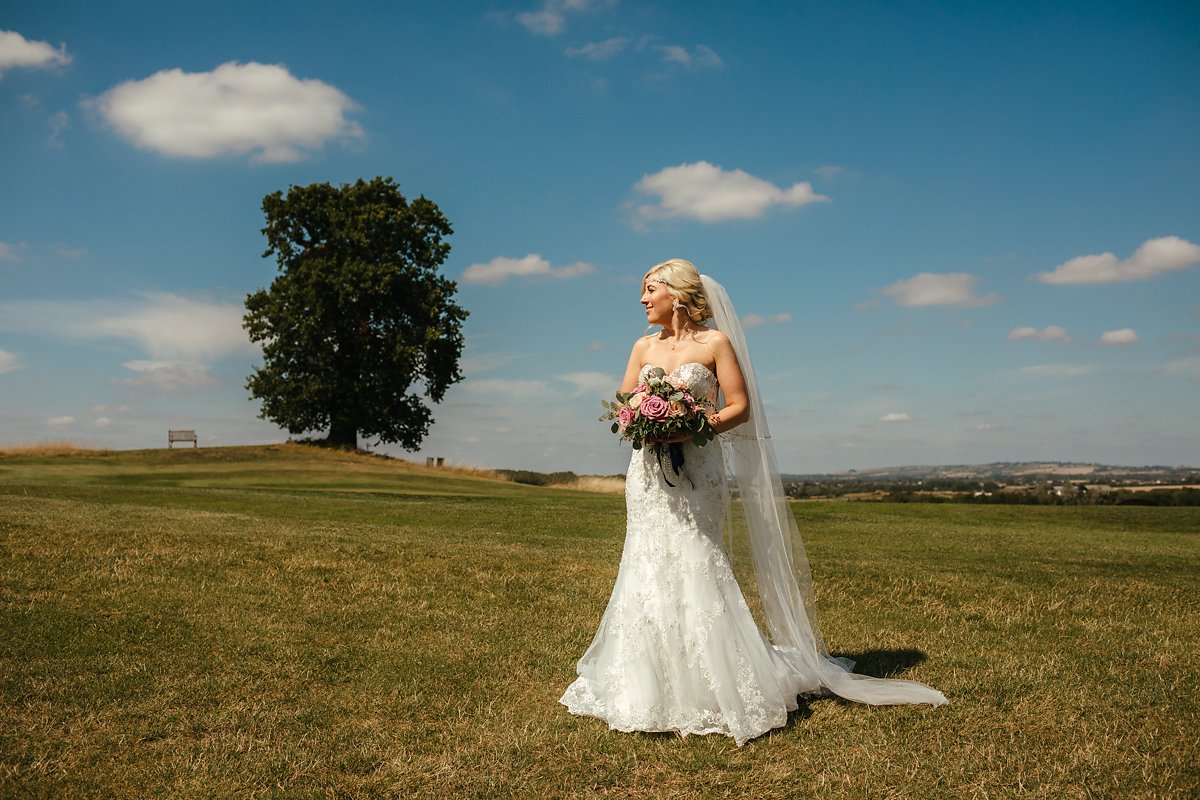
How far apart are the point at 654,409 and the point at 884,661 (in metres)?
4.24

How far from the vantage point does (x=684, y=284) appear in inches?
292

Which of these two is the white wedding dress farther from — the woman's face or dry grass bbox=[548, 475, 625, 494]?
dry grass bbox=[548, 475, 625, 494]

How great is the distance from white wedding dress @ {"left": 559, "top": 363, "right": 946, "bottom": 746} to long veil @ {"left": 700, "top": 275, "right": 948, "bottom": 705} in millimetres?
227

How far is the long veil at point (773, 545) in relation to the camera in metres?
7.74

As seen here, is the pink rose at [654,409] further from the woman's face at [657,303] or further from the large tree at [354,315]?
the large tree at [354,315]

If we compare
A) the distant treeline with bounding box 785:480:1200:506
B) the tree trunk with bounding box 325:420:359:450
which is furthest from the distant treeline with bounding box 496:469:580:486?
the distant treeline with bounding box 785:480:1200:506

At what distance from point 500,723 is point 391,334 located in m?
41.8

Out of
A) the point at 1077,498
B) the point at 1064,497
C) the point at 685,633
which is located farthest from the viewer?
Answer: the point at 1064,497

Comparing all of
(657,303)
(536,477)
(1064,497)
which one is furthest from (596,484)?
(657,303)

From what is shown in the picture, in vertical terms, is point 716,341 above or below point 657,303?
below

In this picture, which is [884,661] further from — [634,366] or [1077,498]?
[1077,498]

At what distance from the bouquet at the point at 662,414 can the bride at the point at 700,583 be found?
0.37 feet

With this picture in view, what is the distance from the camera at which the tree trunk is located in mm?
47469

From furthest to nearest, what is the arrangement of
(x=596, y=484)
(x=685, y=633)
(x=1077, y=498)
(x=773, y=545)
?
1. (x=596, y=484)
2. (x=1077, y=498)
3. (x=773, y=545)
4. (x=685, y=633)
